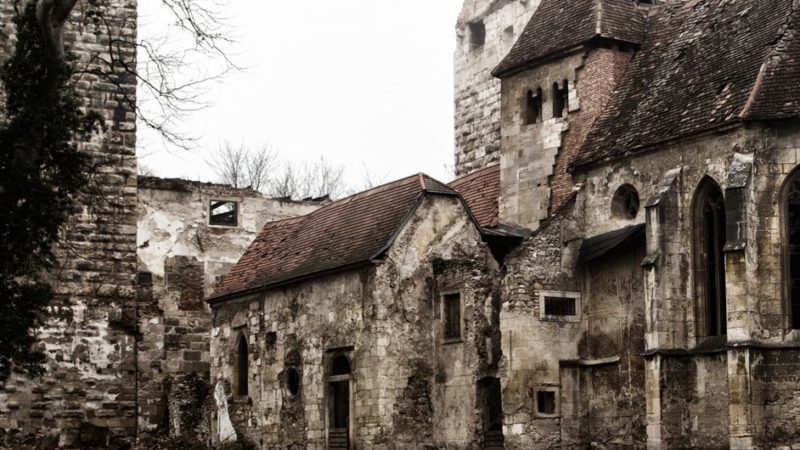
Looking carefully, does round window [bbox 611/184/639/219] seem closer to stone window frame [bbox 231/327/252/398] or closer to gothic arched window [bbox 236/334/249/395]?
stone window frame [bbox 231/327/252/398]

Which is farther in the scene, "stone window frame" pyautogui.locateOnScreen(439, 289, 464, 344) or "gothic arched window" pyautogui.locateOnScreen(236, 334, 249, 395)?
"gothic arched window" pyautogui.locateOnScreen(236, 334, 249, 395)

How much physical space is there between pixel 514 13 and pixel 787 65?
14411 millimetres

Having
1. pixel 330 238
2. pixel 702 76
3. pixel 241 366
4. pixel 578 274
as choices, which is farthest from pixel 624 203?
pixel 241 366

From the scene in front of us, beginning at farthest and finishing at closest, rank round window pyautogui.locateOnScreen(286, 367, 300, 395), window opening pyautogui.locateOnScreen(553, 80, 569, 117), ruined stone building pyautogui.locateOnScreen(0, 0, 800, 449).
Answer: round window pyautogui.locateOnScreen(286, 367, 300, 395)
window opening pyautogui.locateOnScreen(553, 80, 569, 117)
ruined stone building pyautogui.locateOnScreen(0, 0, 800, 449)

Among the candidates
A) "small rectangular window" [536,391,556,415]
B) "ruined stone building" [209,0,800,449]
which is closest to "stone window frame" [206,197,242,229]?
"ruined stone building" [209,0,800,449]

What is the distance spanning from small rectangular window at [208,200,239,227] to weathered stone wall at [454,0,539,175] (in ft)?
21.4

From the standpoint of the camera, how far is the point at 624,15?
31.8m

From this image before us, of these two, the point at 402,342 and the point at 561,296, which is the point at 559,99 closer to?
the point at 561,296

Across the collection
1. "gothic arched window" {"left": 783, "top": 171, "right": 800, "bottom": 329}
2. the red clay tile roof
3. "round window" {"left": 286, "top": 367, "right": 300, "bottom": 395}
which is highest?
the red clay tile roof

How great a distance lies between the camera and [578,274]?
A: 29172 mm

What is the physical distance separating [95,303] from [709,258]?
13.9 m

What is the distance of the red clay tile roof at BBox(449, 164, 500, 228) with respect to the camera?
3338cm

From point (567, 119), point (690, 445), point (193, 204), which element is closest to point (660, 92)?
point (567, 119)

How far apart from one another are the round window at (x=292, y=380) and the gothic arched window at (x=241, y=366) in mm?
2425
